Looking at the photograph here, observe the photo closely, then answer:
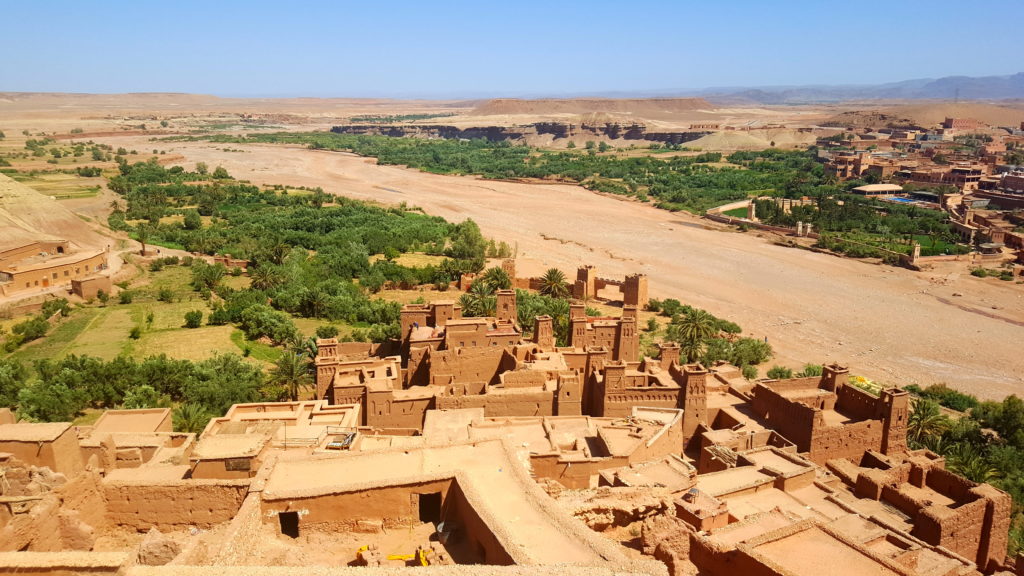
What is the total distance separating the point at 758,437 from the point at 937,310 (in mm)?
32042

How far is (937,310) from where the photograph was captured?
147ft

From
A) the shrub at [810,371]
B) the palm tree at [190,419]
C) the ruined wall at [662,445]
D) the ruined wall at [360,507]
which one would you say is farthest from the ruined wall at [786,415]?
the palm tree at [190,419]

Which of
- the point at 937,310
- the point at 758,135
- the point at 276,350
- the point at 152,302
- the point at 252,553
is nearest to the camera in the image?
the point at 252,553

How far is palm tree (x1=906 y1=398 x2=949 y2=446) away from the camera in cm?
2306

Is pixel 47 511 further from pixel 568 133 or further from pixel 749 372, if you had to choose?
pixel 568 133

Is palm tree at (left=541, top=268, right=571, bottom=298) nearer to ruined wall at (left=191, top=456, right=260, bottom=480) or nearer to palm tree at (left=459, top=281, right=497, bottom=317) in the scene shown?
palm tree at (left=459, top=281, right=497, bottom=317)

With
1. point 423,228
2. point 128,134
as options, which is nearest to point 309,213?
point 423,228

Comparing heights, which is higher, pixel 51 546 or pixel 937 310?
pixel 51 546

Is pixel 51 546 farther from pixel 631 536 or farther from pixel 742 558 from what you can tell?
pixel 742 558

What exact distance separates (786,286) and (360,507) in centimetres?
4378

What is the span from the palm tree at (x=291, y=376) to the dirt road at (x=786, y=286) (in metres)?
21.8

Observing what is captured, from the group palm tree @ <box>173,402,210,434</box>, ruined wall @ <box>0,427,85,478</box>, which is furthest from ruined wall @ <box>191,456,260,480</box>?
palm tree @ <box>173,402,210,434</box>

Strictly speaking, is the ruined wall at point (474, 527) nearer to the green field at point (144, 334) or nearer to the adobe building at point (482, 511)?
the adobe building at point (482, 511)

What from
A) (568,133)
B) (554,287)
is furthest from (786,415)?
(568,133)
